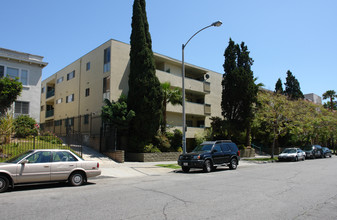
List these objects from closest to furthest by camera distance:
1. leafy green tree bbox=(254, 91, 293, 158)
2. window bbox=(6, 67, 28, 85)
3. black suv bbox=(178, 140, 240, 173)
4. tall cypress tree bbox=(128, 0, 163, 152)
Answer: black suv bbox=(178, 140, 240, 173), tall cypress tree bbox=(128, 0, 163, 152), window bbox=(6, 67, 28, 85), leafy green tree bbox=(254, 91, 293, 158)

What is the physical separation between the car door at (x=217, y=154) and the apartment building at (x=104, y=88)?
34.1 feet

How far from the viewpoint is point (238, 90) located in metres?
29.7

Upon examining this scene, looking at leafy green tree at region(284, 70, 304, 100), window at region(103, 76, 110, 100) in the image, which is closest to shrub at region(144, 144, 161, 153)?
window at region(103, 76, 110, 100)

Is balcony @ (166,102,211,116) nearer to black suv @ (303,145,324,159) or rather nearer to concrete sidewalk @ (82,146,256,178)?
concrete sidewalk @ (82,146,256,178)

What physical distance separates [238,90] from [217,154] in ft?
49.6

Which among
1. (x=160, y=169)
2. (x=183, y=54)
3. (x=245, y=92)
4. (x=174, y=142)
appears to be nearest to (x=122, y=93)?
(x=174, y=142)

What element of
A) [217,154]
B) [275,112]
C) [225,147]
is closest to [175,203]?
[217,154]

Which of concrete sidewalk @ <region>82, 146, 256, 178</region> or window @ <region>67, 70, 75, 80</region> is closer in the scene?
concrete sidewalk @ <region>82, 146, 256, 178</region>

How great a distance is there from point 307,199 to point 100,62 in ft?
76.0

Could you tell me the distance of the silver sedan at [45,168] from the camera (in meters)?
8.98

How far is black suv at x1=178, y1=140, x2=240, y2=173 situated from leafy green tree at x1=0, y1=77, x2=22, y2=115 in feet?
47.2

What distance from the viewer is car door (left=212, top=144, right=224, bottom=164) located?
52.7 ft

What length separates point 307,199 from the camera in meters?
7.70

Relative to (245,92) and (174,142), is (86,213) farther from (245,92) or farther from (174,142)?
(245,92)
